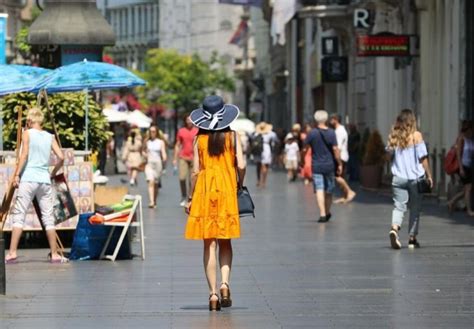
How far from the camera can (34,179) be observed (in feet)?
59.9

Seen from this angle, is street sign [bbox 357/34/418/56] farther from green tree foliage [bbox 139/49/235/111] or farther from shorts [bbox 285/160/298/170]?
green tree foliage [bbox 139/49/235/111]

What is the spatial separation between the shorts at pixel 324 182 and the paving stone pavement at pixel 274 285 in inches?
66.6

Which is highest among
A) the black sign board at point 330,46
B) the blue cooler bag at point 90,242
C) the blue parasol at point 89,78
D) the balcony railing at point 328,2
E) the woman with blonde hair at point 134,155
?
the balcony railing at point 328,2

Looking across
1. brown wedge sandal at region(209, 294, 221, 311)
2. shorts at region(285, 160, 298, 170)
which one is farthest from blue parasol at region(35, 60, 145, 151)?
shorts at region(285, 160, 298, 170)

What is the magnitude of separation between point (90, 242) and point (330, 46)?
123 ft

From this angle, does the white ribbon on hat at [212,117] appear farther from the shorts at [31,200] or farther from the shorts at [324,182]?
the shorts at [324,182]

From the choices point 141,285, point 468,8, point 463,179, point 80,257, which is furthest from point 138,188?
point 141,285

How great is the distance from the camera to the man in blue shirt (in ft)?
85.7

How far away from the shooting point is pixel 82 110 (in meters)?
22.9

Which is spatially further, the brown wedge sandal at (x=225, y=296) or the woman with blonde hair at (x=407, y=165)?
the woman with blonde hair at (x=407, y=165)

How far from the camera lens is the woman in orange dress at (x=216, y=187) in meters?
13.8

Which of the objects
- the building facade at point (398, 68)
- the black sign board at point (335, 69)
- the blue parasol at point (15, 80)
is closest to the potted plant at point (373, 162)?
the building facade at point (398, 68)

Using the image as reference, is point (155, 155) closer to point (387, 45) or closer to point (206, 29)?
point (387, 45)

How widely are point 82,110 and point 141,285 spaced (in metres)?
7.39
